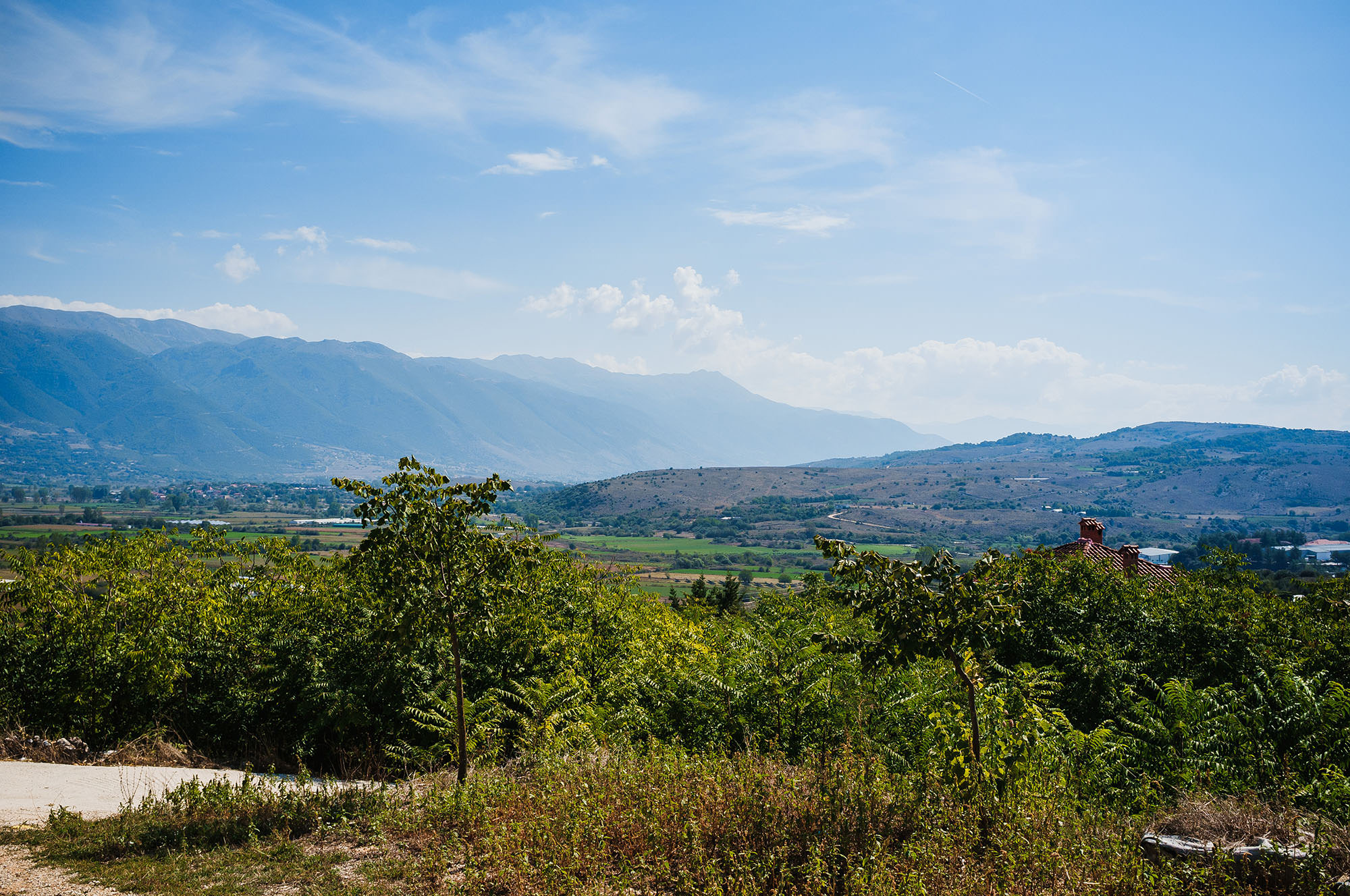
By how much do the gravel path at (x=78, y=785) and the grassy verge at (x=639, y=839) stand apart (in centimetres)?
70

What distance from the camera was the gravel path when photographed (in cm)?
813

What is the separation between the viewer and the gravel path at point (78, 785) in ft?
26.7

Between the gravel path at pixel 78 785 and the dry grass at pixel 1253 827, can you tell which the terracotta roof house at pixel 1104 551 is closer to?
the dry grass at pixel 1253 827

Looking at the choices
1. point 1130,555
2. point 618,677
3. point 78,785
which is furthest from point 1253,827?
point 1130,555

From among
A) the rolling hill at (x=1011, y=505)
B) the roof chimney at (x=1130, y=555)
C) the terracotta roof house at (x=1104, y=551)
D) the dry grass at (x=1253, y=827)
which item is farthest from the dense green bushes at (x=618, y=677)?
the rolling hill at (x=1011, y=505)

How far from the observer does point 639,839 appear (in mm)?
6543

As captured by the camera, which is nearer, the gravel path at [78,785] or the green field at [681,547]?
the gravel path at [78,785]

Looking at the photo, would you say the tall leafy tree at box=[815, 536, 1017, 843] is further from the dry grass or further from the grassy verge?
the dry grass

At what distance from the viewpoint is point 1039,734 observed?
7.62 meters

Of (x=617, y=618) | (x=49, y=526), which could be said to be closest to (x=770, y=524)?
(x=49, y=526)

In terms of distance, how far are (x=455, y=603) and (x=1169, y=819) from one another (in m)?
7.17

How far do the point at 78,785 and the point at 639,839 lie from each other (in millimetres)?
7692

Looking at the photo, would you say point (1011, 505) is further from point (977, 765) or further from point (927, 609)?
point (927, 609)

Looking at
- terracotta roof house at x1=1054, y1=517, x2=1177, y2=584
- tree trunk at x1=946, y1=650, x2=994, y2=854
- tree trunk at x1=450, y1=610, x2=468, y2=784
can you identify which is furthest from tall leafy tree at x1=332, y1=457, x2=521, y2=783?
terracotta roof house at x1=1054, y1=517, x2=1177, y2=584
